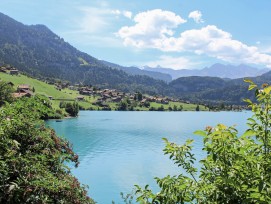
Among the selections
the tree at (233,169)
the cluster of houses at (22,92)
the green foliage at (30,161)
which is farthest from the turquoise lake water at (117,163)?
the cluster of houses at (22,92)

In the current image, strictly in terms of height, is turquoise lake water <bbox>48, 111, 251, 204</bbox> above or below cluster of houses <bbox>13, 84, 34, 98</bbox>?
below

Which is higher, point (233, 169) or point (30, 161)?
point (233, 169)

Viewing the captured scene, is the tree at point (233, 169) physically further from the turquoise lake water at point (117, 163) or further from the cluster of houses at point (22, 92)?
the cluster of houses at point (22, 92)

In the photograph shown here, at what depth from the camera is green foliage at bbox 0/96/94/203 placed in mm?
8664

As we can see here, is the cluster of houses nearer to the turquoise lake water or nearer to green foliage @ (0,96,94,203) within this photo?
the turquoise lake water

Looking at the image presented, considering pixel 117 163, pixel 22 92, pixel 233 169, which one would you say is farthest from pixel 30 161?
pixel 22 92

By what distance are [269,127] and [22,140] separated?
8927mm

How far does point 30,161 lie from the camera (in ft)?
31.8

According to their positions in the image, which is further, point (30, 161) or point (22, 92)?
point (22, 92)

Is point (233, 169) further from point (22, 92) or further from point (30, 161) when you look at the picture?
point (22, 92)

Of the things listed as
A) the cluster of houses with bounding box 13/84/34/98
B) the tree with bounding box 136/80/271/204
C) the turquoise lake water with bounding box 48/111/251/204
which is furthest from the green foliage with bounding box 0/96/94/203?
the cluster of houses with bounding box 13/84/34/98

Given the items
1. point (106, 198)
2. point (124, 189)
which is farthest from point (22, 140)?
point (124, 189)

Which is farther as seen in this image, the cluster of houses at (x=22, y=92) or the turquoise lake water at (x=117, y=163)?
the cluster of houses at (x=22, y=92)

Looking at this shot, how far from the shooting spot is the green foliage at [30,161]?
8664 mm
